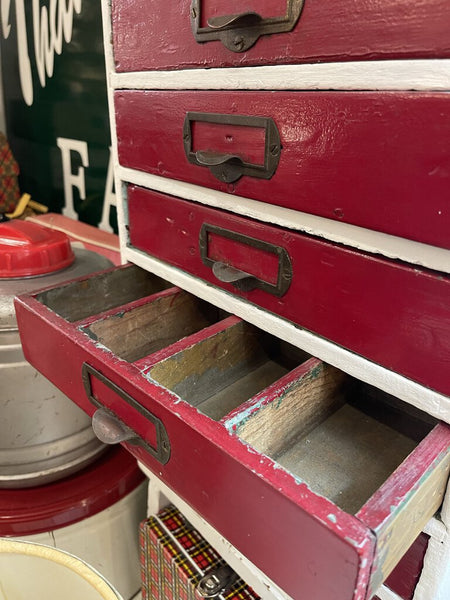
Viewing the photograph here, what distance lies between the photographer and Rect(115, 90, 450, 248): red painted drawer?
44cm

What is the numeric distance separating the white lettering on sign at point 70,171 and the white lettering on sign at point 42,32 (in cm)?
23

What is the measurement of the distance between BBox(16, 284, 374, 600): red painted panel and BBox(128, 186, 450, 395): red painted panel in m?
0.19

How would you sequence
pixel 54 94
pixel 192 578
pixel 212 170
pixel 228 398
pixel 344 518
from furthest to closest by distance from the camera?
1. pixel 54 94
2. pixel 192 578
3. pixel 228 398
4. pixel 212 170
5. pixel 344 518

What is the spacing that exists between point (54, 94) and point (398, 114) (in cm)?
152

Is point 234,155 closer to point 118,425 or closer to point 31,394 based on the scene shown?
point 118,425

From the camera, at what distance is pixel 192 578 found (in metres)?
0.88

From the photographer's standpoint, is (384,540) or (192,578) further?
(192,578)

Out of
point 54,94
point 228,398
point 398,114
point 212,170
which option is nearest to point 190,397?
point 228,398

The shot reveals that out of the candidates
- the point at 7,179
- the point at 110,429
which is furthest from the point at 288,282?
the point at 7,179

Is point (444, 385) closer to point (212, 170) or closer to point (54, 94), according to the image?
point (212, 170)

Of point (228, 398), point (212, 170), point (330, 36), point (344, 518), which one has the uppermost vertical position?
point (330, 36)

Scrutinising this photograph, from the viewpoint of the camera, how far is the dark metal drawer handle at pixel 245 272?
61 cm

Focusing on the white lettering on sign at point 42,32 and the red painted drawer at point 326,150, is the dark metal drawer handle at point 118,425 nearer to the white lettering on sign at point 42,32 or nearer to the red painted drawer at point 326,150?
the red painted drawer at point 326,150

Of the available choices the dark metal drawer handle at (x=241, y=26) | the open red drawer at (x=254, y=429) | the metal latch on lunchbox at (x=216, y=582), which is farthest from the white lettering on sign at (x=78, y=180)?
the metal latch on lunchbox at (x=216, y=582)
